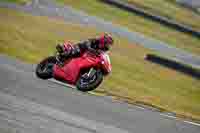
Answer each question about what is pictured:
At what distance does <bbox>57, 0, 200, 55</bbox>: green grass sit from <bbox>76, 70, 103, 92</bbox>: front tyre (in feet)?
89.8

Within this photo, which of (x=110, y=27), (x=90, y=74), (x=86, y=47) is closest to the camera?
(x=90, y=74)

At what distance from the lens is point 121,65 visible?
85.2ft

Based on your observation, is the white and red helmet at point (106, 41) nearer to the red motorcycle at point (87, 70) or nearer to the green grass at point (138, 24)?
the red motorcycle at point (87, 70)

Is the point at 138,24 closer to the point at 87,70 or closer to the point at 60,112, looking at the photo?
the point at 60,112

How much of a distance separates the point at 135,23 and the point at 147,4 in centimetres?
741

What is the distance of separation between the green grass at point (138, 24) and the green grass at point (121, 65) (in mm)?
6237

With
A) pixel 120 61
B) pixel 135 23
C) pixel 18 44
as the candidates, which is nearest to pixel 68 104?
pixel 18 44

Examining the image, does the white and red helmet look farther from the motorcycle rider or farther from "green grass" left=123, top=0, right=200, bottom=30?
"green grass" left=123, top=0, right=200, bottom=30

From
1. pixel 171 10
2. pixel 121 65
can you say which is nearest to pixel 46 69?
pixel 121 65

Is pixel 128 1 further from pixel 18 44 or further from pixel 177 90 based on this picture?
pixel 18 44

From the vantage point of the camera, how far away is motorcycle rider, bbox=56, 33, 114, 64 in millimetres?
9516

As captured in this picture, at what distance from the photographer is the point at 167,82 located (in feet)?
87.0

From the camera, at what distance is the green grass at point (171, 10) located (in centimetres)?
4438

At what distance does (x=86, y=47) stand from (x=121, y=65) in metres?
16.2
